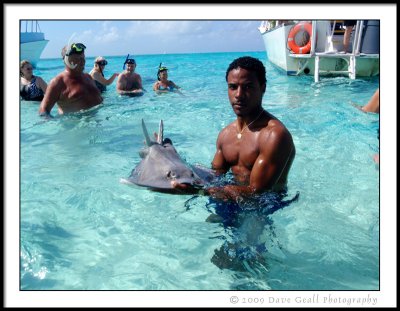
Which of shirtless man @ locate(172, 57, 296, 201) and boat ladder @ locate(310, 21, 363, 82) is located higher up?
boat ladder @ locate(310, 21, 363, 82)

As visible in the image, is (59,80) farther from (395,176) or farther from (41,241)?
(395,176)

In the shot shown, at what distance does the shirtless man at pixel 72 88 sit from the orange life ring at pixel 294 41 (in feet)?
32.0

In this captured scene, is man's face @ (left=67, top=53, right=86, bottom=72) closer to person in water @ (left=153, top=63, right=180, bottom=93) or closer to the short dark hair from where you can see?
the short dark hair

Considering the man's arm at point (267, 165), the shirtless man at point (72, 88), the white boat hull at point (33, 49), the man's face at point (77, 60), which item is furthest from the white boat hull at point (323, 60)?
the white boat hull at point (33, 49)

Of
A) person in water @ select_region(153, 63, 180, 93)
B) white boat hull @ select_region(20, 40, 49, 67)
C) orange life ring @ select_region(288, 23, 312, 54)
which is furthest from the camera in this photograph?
white boat hull @ select_region(20, 40, 49, 67)

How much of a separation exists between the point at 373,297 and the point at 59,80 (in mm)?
6482

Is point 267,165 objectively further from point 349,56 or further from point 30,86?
point 349,56

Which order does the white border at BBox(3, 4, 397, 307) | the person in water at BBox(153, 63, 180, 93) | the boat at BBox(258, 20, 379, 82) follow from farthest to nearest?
the boat at BBox(258, 20, 379, 82) < the person in water at BBox(153, 63, 180, 93) < the white border at BBox(3, 4, 397, 307)

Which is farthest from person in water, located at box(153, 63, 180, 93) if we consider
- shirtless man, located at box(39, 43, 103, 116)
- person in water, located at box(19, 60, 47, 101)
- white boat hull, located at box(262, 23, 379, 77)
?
white boat hull, located at box(262, 23, 379, 77)

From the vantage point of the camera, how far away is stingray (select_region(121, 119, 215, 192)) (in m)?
2.83

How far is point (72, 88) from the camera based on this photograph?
24.3 feet

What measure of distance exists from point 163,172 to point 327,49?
13.7m

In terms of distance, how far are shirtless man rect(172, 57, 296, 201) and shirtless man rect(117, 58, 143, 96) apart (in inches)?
358

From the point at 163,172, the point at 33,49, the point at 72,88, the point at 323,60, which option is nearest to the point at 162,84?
the point at 72,88
